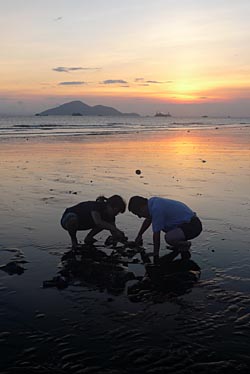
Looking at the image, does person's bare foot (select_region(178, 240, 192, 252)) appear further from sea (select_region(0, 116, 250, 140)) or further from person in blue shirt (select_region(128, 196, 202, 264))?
sea (select_region(0, 116, 250, 140))

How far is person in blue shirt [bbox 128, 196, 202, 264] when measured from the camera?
797 cm

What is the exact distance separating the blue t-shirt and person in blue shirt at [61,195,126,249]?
0.60 m

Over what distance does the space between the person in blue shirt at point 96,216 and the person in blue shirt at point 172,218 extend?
0.99 ft

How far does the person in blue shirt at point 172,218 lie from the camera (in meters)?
7.97

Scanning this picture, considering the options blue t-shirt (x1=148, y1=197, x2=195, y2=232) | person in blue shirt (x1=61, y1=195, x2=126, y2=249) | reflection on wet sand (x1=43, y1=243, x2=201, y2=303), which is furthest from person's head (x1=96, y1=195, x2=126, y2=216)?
reflection on wet sand (x1=43, y1=243, x2=201, y2=303)

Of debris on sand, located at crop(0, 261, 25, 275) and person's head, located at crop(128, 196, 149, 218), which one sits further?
person's head, located at crop(128, 196, 149, 218)

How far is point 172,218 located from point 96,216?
1328 mm

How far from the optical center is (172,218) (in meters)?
8.18

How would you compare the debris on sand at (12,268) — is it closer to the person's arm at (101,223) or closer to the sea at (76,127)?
the person's arm at (101,223)

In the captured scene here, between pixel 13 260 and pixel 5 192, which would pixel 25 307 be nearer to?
pixel 13 260

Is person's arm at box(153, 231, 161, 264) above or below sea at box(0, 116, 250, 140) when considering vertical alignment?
below

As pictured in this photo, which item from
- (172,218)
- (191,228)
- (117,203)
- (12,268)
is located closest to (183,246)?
(191,228)

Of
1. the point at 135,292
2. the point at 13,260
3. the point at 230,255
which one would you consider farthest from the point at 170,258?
the point at 13,260

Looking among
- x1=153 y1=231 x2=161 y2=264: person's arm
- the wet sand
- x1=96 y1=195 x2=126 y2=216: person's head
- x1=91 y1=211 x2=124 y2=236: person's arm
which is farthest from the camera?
x1=91 y1=211 x2=124 y2=236: person's arm
